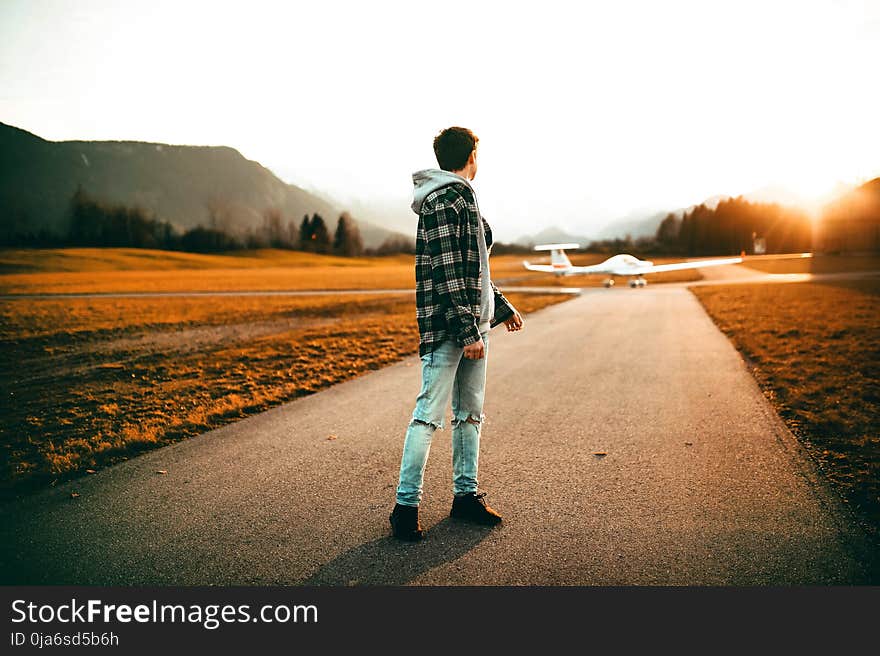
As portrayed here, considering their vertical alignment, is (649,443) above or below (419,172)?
below

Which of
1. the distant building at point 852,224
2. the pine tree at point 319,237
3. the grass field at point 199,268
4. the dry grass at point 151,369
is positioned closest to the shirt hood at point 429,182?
the dry grass at point 151,369

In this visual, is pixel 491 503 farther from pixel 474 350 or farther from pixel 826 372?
pixel 826 372

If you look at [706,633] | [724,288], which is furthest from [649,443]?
[724,288]

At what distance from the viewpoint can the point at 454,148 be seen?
3.03m

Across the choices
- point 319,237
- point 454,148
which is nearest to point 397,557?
point 454,148

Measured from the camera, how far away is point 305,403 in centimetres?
629

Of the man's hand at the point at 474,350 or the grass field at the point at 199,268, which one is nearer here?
the man's hand at the point at 474,350

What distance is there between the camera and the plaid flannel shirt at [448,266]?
2869 mm

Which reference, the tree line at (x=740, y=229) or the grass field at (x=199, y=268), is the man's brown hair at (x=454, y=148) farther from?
the tree line at (x=740, y=229)

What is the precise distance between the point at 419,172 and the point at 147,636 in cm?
263

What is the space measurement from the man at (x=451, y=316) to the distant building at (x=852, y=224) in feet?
67.6

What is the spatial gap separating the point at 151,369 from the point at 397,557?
25.0ft

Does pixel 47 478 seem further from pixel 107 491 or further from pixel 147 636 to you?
pixel 147 636

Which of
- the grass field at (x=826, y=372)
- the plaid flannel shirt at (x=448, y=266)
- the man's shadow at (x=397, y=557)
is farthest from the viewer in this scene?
the grass field at (x=826, y=372)
